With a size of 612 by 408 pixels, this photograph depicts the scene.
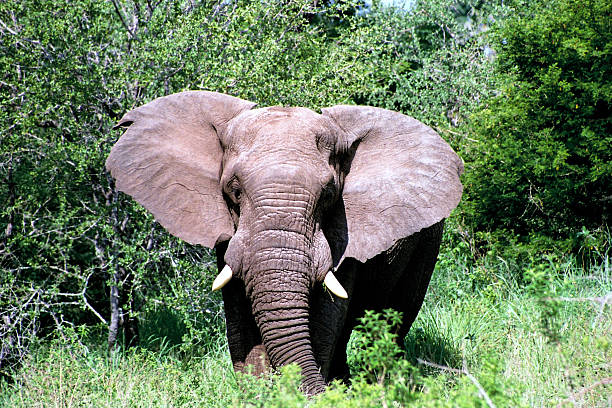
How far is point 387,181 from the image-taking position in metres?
5.26

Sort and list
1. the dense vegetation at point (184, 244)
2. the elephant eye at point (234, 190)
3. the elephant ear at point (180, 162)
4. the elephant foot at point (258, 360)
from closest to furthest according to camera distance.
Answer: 1. the elephant eye at point (234, 190)
2. the elephant foot at point (258, 360)
3. the elephant ear at point (180, 162)
4. the dense vegetation at point (184, 244)

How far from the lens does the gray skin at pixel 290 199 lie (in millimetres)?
4512

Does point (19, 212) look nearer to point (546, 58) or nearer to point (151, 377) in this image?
point (151, 377)

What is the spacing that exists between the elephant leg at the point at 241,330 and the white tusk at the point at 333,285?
552 millimetres

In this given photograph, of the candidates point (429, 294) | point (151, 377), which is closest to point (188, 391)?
point (151, 377)

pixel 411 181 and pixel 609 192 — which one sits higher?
pixel 411 181

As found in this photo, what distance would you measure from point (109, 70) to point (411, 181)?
311 centimetres

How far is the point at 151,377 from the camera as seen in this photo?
5.85m

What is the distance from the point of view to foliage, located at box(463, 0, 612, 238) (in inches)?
327

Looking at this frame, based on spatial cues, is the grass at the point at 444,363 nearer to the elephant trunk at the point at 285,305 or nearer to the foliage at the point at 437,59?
the elephant trunk at the point at 285,305

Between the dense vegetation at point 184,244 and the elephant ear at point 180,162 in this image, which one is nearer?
the elephant ear at point 180,162

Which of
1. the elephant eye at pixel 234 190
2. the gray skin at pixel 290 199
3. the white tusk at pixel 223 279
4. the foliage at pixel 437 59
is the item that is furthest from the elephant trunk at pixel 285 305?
the foliage at pixel 437 59

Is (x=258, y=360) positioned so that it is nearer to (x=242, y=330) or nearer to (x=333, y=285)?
(x=242, y=330)

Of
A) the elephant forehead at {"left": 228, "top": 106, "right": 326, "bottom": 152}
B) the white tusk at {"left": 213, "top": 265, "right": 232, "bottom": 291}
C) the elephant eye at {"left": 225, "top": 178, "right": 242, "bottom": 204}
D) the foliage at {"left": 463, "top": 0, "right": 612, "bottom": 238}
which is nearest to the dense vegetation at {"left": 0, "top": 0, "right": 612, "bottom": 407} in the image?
the foliage at {"left": 463, "top": 0, "right": 612, "bottom": 238}
